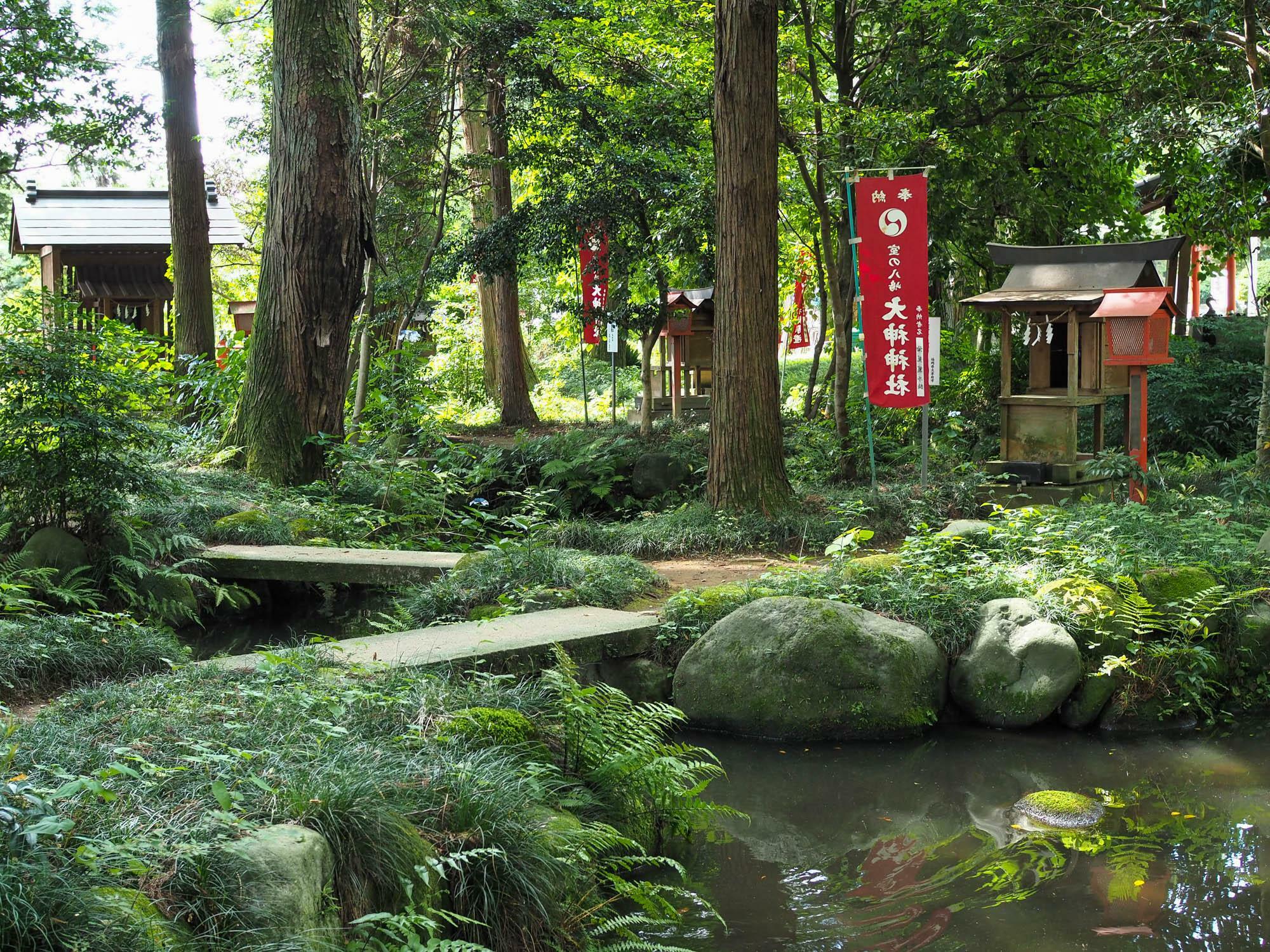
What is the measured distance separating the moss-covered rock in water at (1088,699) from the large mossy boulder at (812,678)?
80 centimetres

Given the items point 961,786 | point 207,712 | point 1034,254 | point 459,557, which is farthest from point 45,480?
point 1034,254

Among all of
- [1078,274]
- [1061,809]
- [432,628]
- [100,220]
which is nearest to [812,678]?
[1061,809]

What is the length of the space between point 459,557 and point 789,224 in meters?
10.8

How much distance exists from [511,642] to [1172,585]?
391 cm

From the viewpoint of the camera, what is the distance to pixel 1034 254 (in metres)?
10.9

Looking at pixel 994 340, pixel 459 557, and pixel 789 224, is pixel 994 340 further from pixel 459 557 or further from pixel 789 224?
pixel 459 557

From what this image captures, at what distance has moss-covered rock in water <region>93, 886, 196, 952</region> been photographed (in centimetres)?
246

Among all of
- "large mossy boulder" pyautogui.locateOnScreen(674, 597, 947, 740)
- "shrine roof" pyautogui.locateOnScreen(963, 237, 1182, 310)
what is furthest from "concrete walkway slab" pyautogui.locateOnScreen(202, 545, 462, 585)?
"shrine roof" pyautogui.locateOnScreen(963, 237, 1182, 310)

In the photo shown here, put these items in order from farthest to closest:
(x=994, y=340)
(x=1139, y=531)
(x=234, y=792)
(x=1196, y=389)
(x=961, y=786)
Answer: (x=994, y=340) → (x=1196, y=389) → (x=1139, y=531) → (x=961, y=786) → (x=234, y=792)

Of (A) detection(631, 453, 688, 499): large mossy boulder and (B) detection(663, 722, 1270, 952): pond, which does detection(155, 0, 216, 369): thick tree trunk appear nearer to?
(A) detection(631, 453, 688, 499): large mossy boulder

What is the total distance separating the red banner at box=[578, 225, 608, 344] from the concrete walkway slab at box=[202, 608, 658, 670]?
793 centimetres

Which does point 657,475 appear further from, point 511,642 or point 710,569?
point 511,642

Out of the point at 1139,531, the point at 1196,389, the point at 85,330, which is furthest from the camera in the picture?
the point at 1196,389

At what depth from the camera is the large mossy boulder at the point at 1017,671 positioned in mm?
5859
